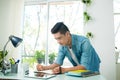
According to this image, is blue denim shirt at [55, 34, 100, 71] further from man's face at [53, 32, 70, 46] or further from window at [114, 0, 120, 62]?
window at [114, 0, 120, 62]

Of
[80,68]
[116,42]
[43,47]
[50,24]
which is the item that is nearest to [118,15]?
[116,42]

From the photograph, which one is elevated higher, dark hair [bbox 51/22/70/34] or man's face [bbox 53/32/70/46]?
dark hair [bbox 51/22/70/34]

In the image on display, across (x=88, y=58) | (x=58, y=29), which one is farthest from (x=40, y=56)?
(x=88, y=58)

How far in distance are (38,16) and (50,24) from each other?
0.40 metres

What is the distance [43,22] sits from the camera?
4.38 meters

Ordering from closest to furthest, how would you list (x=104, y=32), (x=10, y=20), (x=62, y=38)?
1. (x=62, y=38)
2. (x=104, y=32)
3. (x=10, y=20)

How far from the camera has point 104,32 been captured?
12.6 ft

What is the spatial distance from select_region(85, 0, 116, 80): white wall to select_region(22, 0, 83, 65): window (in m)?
0.33

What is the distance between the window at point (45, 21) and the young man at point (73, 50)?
1927 mm

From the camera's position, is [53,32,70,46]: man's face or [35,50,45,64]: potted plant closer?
[53,32,70,46]: man's face

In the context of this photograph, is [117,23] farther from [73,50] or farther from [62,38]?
[62,38]

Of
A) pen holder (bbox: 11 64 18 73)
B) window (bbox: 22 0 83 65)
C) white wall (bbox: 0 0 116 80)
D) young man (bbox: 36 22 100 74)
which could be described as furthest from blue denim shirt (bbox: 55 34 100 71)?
window (bbox: 22 0 83 65)

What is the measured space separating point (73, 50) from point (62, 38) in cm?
21

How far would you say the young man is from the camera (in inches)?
76.2
